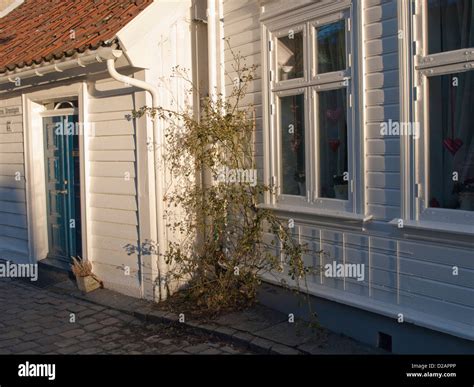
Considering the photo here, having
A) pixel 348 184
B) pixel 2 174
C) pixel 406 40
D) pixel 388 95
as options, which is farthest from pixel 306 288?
pixel 2 174

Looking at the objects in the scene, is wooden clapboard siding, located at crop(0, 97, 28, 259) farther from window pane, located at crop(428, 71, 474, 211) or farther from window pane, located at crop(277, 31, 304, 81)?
window pane, located at crop(428, 71, 474, 211)

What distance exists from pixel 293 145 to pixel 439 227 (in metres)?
2.03

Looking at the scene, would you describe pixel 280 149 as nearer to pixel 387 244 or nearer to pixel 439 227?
pixel 387 244

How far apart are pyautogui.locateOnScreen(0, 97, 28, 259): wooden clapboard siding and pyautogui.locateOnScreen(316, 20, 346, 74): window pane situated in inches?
198

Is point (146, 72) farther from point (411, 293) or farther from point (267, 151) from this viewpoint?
point (411, 293)

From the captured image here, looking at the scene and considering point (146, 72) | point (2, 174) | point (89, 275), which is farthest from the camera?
point (2, 174)

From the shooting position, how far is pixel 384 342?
5453 mm

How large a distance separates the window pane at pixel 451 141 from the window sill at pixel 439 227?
17 cm

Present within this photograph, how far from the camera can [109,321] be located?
6863 millimetres

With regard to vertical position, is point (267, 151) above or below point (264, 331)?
above

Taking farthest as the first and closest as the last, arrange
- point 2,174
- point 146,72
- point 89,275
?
point 2,174 → point 89,275 → point 146,72

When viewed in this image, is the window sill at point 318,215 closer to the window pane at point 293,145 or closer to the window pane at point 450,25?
the window pane at point 293,145

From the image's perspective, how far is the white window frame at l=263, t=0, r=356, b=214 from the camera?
18.4 ft
